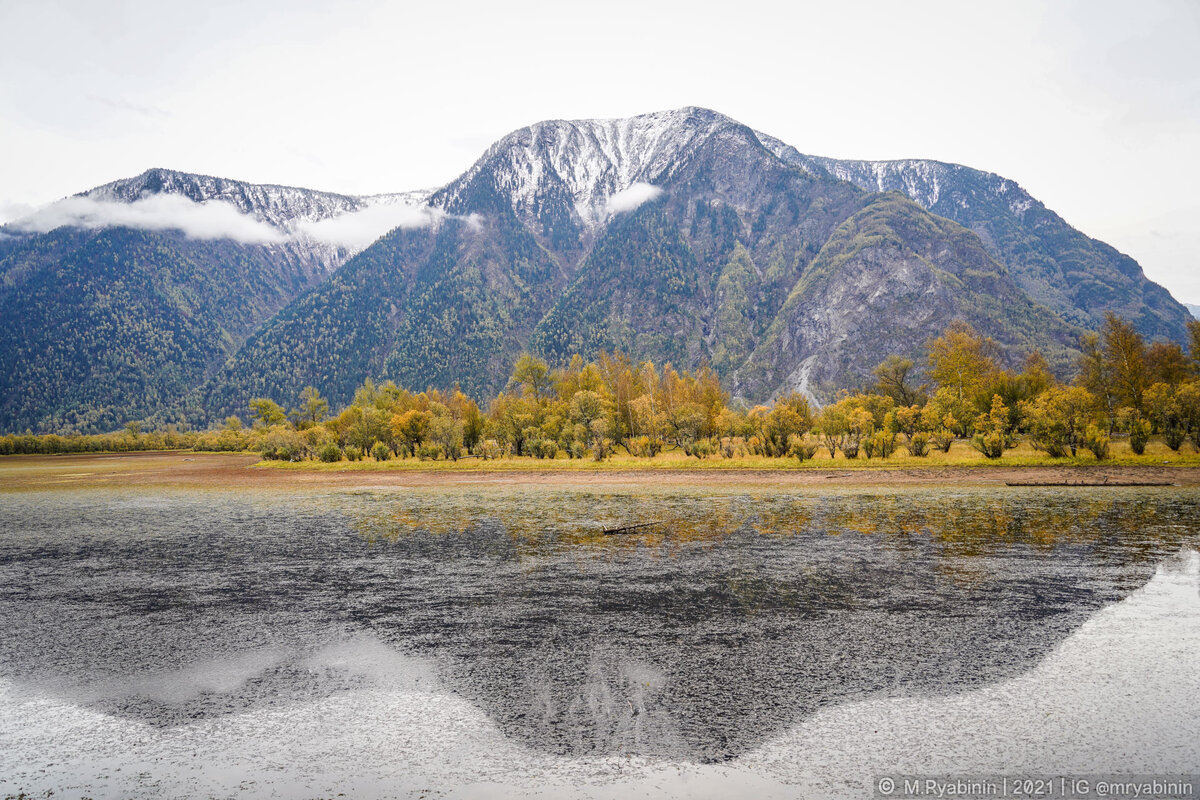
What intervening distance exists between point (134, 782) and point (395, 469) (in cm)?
7218

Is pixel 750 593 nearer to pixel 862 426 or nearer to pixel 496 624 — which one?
pixel 496 624

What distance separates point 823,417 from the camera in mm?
73125

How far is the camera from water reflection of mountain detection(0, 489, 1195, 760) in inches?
508

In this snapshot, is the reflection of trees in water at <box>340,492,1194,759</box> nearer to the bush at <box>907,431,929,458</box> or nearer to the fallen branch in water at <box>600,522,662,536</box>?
the fallen branch in water at <box>600,522,662,536</box>

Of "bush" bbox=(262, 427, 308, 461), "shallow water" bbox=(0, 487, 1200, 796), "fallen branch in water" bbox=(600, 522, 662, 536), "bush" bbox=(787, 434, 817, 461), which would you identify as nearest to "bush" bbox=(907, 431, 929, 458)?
"bush" bbox=(787, 434, 817, 461)

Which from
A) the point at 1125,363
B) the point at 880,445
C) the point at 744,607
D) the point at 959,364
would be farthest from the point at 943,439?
the point at 744,607

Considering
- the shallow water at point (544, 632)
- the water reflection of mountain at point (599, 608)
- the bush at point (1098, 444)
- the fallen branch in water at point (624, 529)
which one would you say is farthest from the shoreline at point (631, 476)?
the fallen branch in water at point (624, 529)

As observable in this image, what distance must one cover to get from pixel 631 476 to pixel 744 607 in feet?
148

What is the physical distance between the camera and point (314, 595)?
835 inches

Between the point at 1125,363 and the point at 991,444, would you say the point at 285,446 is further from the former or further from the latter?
the point at 1125,363

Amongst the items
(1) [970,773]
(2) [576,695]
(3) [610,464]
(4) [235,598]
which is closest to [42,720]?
(4) [235,598]

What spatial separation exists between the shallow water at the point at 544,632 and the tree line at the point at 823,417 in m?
29.3

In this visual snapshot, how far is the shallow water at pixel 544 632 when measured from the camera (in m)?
11.3

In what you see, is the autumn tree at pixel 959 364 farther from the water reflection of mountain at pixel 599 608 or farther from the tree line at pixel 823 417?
the water reflection of mountain at pixel 599 608
